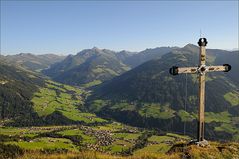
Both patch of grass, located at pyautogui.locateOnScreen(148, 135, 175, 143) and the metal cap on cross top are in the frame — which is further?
patch of grass, located at pyautogui.locateOnScreen(148, 135, 175, 143)

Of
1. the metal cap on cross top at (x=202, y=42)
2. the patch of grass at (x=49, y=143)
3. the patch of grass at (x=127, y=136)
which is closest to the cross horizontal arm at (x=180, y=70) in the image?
the metal cap on cross top at (x=202, y=42)

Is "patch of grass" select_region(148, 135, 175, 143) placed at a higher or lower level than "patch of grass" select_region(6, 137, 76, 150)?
lower

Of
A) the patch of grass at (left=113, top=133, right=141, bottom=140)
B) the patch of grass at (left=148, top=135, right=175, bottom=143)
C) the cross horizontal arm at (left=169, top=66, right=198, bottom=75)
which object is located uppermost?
the cross horizontal arm at (left=169, top=66, right=198, bottom=75)

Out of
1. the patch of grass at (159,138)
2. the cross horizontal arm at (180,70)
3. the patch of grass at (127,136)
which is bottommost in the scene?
the patch of grass at (159,138)

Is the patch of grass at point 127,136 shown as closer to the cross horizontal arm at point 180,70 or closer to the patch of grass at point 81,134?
the patch of grass at point 81,134

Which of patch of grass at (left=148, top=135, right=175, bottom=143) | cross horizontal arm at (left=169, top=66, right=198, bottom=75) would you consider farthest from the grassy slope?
cross horizontal arm at (left=169, top=66, right=198, bottom=75)

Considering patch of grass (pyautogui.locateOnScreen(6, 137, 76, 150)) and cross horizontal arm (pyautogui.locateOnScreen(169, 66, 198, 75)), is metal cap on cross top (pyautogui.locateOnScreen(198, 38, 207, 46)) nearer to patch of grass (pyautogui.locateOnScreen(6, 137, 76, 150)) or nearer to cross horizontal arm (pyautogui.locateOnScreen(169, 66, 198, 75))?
cross horizontal arm (pyautogui.locateOnScreen(169, 66, 198, 75))

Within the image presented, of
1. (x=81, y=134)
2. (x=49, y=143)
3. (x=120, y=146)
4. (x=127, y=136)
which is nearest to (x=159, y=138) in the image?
(x=127, y=136)

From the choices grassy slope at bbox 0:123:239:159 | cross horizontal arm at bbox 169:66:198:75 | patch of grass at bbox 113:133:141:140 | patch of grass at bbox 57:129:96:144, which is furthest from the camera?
patch of grass at bbox 113:133:141:140

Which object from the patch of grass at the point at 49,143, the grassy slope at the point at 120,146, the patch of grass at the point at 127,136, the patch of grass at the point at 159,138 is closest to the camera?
the grassy slope at the point at 120,146

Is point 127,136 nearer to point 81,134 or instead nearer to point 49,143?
point 81,134

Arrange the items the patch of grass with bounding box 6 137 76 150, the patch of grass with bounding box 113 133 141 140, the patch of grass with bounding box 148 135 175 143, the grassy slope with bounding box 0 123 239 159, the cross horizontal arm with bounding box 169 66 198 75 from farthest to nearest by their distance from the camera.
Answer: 1. the patch of grass with bounding box 113 133 141 140
2. the patch of grass with bounding box 148 135 175 143
3. the patch of grass with bounding box 6 137 76 150
4. the cross horizontal arm with bounding box 169 66 198 75
5. the grassy slope with bounding box 0 123 239 159

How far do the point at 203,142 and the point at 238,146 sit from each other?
3.05 meters

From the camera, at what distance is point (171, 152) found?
22.2m
